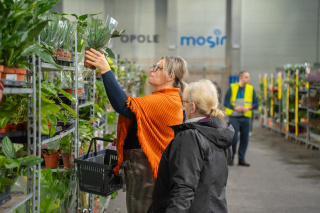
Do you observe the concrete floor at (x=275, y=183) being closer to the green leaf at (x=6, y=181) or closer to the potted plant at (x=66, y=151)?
the potted plant at (x=66, y=151)

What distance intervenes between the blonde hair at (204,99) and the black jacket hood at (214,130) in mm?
50

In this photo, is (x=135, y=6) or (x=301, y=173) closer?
(x=301, y=173)

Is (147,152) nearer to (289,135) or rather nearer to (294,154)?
(294,154)

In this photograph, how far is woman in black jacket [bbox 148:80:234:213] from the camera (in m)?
1.83

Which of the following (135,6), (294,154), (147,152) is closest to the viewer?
(147,152)

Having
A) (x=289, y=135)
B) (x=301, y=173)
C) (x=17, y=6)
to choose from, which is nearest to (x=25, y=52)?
(x=17, y=6)

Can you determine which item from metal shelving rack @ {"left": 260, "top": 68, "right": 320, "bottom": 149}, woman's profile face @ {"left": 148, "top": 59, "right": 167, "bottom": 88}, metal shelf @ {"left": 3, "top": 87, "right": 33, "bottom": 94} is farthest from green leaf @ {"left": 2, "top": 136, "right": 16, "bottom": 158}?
metal shelving rack @ {"left": 260, "top": 68, "right": 320, "bottom": 149}

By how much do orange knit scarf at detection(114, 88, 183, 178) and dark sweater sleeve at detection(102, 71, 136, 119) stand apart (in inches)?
1.5

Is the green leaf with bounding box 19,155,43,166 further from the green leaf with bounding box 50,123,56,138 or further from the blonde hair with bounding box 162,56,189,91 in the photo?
the blonde hair with bounding box 162,56,189,91

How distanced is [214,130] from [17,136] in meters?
1.08

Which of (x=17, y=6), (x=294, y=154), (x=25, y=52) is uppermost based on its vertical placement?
(x=17, y=6)

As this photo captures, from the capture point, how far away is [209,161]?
1928 millimetres

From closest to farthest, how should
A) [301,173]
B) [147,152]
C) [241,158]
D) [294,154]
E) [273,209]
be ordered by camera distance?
[147,152]
[273,209]
[301,173]
[241,158]
[294,154]

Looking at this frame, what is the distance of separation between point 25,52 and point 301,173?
5459mm
